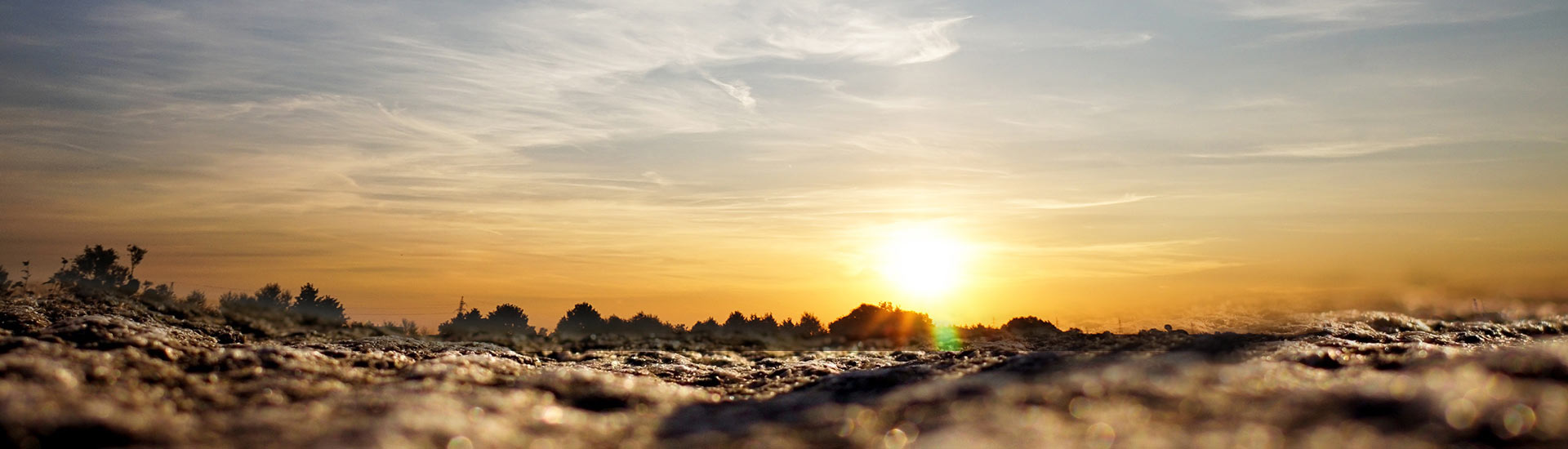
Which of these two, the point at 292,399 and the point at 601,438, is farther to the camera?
the point at 292,399

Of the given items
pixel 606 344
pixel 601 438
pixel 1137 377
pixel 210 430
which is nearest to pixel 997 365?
pixel 1137 377

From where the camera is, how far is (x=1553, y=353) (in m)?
9.05

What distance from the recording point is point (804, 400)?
1026cm

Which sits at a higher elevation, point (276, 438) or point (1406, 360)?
point (1406, 360)

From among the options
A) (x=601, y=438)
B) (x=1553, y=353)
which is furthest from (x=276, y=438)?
(x=1553, y=353)

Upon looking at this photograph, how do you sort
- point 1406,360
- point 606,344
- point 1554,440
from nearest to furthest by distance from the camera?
point 1554,440, point 1406,360, point 606,344

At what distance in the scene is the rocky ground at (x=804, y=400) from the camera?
21.6 ft

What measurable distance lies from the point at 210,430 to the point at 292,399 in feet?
8.37

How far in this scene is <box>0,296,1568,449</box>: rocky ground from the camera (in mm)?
6582

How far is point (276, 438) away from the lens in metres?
6.59

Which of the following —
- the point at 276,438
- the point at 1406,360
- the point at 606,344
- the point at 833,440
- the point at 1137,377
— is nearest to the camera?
the point at 276,438

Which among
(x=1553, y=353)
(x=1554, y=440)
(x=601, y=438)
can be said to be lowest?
(x=601, y=438)

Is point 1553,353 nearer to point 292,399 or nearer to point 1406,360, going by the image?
point 1406,360

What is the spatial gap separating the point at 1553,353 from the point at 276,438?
38.7ft
